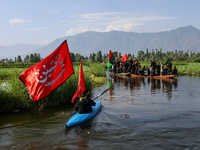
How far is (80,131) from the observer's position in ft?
31.0

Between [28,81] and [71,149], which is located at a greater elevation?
[28,81]

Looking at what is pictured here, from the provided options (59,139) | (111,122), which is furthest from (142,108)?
(59,139)

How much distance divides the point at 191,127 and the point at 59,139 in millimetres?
5557

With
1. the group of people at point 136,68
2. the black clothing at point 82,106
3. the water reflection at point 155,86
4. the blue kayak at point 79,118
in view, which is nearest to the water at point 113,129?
the blue kayak at point 79,118

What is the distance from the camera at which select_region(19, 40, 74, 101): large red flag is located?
354 inches

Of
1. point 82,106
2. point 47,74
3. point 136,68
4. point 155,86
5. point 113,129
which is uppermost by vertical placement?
point 47,74

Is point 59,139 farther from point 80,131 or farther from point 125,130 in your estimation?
point 125,130

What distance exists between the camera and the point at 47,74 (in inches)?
371

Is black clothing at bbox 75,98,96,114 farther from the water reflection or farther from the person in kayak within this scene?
the water reflection

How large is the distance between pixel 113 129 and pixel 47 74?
143 inches

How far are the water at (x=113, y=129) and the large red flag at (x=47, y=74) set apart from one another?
1.77 metres

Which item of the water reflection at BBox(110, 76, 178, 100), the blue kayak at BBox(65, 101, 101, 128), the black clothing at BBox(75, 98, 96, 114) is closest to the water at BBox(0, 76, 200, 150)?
the blue kayak at BBox(65, 101, 101, 128)

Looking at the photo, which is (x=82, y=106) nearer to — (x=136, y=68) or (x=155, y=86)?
(x=155, y=86)

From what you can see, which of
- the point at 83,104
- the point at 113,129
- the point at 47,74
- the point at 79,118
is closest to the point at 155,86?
the point at 83,104
